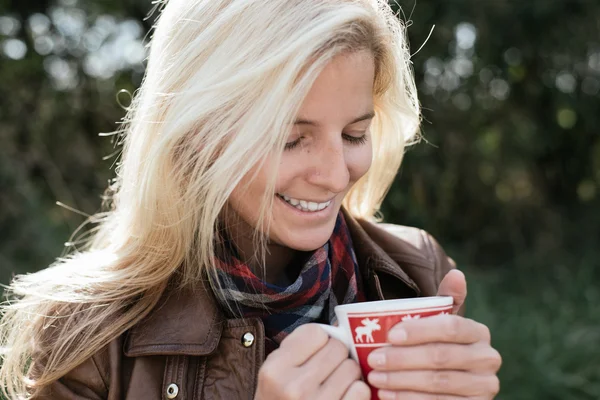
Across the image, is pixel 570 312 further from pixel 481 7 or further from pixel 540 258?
pixel 481 7

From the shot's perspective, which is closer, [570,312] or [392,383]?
[392,383]

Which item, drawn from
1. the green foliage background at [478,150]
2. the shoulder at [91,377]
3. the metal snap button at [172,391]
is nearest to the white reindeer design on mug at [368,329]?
the metal snap button at [172,391]

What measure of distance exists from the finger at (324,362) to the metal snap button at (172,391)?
0.43m

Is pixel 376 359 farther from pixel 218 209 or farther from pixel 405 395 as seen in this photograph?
pixel 218 209

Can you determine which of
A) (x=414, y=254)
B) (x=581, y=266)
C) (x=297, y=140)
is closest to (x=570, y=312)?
(x=581, y=266)

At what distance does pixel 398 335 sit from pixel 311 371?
0.54 feet

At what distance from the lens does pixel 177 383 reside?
1.66 metres

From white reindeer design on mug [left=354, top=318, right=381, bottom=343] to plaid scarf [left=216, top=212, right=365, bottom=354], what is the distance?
0.44 meters

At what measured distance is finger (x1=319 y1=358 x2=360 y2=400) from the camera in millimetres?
1314

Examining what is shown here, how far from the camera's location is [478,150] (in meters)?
4.50

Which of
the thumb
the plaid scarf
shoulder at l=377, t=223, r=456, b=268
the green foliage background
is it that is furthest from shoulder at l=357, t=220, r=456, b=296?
the green foliage background

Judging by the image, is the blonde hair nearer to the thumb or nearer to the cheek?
Answer: the cheek

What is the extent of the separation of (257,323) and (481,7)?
2.71m

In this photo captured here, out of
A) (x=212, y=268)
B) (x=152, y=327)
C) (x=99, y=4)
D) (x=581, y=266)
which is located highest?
(x=99, y=4)
